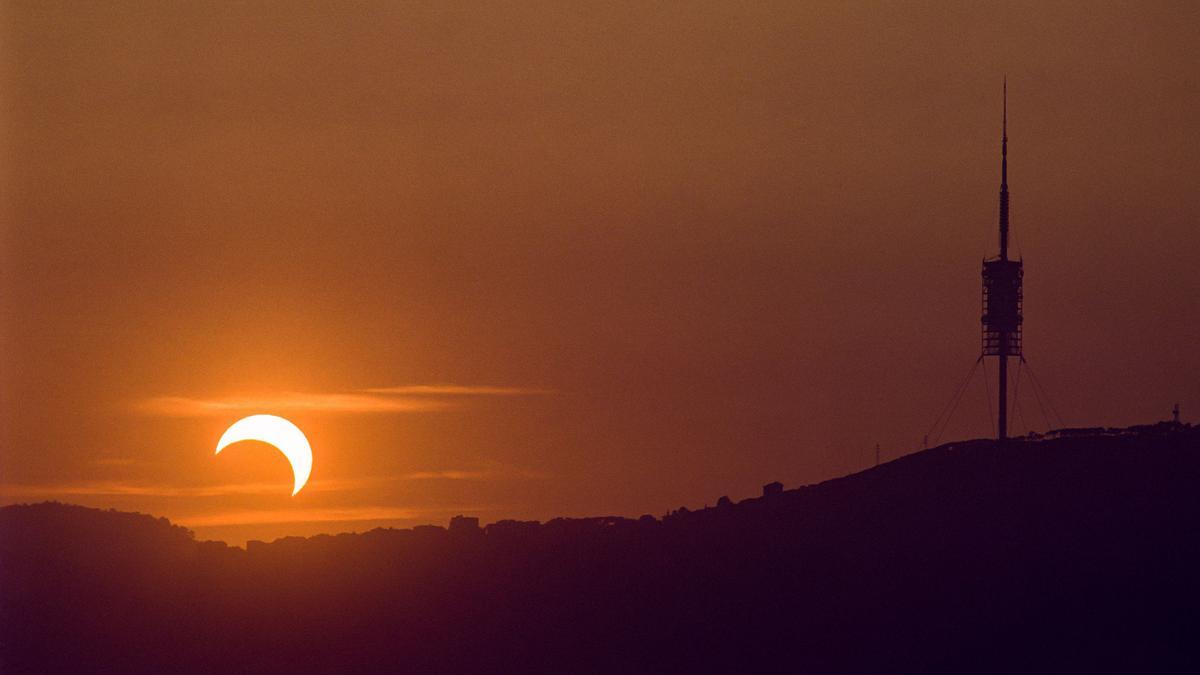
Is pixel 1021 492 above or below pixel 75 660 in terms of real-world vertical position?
above

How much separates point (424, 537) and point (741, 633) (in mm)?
23491

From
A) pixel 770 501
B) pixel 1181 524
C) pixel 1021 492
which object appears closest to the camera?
pixel 1181 524

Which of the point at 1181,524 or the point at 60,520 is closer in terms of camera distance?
the point at 1181,524

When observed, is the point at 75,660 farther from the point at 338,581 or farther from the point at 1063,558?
the point at 1063,558

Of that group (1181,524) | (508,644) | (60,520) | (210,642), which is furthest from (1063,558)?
(60,520)

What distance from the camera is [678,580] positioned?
4904 inches

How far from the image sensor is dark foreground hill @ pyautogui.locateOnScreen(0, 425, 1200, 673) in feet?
369

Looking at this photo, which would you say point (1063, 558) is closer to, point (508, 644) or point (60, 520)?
point (508, 644)

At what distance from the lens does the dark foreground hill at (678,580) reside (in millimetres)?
112500

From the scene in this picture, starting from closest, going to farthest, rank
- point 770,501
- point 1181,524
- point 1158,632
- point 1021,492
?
1. point 1158,632
2. point 1181,524
3. point 1021,492
4. point 770,501

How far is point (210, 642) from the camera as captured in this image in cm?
12275

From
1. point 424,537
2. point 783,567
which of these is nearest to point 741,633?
point 783,567

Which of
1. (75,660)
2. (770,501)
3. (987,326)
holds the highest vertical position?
(987,326)

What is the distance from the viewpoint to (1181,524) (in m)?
112
